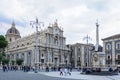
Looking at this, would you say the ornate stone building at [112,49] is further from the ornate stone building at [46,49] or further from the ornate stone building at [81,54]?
the ornate stone building at [46,49]

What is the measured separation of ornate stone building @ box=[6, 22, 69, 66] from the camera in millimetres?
78137

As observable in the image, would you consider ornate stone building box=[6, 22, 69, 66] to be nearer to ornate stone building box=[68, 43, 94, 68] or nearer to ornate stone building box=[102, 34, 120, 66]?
ornate stone building box=[68, 43, 94, 68]

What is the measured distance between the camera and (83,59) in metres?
88.1

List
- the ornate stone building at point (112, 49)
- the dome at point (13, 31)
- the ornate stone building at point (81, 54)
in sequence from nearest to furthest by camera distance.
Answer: the ornate stone building at point (112, 49)
the ornate stone building at point (81, 54)
the dome at point (13, 31)

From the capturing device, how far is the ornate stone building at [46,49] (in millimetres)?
78137

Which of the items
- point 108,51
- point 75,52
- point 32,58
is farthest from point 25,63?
point 108,51

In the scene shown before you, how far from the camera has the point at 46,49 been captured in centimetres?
7975

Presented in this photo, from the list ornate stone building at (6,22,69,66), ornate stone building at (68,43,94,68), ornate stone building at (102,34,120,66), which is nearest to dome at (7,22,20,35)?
ornate stone building at (6,22,69,66)

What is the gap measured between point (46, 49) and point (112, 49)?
23000 mm

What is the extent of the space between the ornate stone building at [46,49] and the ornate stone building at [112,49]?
20184 millimetres

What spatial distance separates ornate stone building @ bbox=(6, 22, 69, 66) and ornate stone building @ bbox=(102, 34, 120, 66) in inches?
795

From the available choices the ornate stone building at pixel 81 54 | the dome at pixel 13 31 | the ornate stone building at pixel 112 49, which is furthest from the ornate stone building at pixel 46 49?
the ornate stone building at pixel 112 49

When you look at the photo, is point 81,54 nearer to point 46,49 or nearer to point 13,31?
point 46,49

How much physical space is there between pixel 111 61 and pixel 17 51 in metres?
35.1
